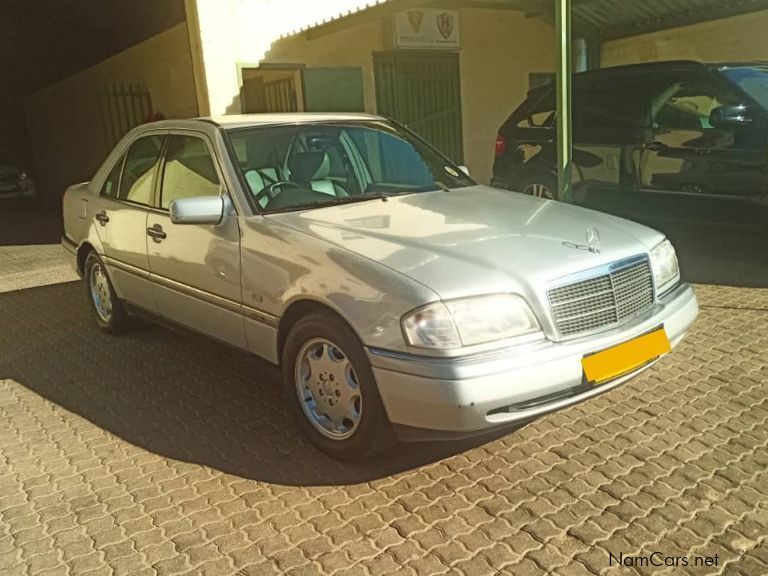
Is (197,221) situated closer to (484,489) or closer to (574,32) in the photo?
(484,489)

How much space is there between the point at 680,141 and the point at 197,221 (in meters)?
4.79

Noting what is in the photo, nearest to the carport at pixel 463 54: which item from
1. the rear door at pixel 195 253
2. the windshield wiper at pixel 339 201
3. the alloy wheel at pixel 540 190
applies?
the alloy wheel at pixel 540 190

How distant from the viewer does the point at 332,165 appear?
4.21 metres

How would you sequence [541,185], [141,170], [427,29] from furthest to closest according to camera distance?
[427,29]
[541,185]
[141,170]

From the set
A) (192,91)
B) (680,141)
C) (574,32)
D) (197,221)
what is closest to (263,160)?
(197,221)

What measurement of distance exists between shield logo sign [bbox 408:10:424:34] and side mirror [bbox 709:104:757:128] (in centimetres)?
606

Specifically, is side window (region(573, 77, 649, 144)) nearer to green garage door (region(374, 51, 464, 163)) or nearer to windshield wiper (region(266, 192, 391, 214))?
windshield wiper (region(266, 192, 391, 214))

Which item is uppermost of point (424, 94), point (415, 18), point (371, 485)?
point (415, 18)

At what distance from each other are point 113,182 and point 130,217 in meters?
0.62

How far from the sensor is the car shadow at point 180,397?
3307 millimetres

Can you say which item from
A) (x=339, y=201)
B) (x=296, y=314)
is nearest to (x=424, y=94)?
(x=339, y=201)

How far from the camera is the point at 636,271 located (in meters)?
3.27

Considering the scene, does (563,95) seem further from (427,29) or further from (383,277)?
(427,29)

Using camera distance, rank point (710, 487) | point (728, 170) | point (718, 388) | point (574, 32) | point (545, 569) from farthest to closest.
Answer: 1. point (574, 32)
2. point (728, 170)
3. point (718, 388)
4. point (710, 487)
5. point (545, 569)
